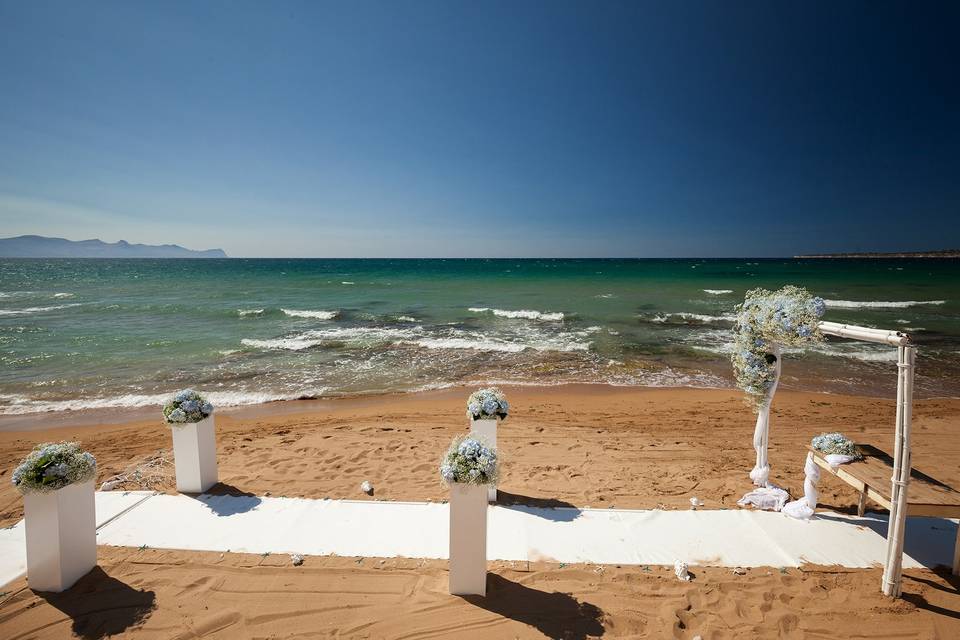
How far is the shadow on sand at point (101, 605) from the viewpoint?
3.54 m

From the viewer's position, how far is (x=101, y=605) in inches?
148

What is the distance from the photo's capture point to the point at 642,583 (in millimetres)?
3992

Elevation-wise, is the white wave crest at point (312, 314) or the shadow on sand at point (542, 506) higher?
the white wave crest at point (312, 314)

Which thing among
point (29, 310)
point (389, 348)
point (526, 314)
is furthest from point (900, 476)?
point (29, 310)

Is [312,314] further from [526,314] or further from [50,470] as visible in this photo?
[50,470]

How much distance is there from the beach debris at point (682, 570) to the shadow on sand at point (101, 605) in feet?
16.0

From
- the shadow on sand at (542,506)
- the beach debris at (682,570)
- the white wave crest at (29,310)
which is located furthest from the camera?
the white wave crest at (29,310)

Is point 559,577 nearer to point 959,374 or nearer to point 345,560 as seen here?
point 345,560

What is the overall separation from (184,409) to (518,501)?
15.1 feet

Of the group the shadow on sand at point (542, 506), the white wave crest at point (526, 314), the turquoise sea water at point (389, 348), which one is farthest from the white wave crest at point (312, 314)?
the shadow on sand at point (542, 506)

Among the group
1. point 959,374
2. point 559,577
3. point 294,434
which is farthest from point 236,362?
point 959,374

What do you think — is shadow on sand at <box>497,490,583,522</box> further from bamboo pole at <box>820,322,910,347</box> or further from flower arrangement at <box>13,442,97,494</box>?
flower arrangement at <box>13,442,97,494</box>

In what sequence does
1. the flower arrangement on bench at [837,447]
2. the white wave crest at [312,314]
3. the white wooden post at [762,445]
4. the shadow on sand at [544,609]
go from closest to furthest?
1. the shadow on sand at [544,609]
2. the flower arrangement on bench at [837,447]
3. the white wooden post at [762,445]
4. the white wave crest at [312,314]

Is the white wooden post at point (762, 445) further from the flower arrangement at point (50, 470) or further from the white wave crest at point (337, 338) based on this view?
the white wave crest at point (337, 338)
